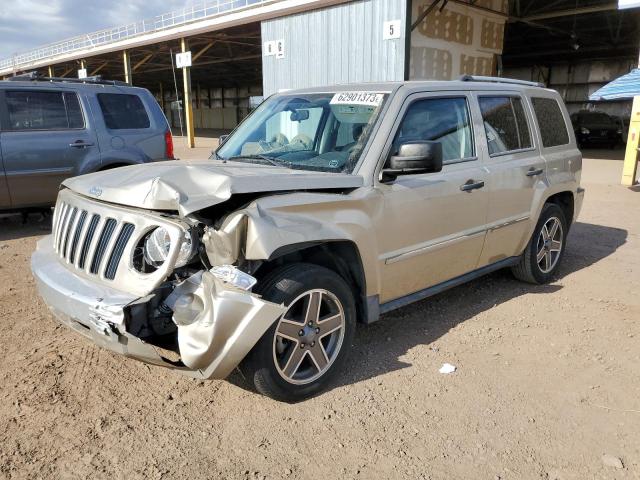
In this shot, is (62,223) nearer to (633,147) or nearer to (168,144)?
(168,144)

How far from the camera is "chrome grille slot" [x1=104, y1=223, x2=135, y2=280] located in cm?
278

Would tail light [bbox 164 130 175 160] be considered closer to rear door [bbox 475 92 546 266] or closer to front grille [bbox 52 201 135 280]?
front grille [bbox 52 201 135 280]

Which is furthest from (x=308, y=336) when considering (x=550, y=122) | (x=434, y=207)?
(x=550, y=122)

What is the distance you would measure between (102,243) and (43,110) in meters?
5.04

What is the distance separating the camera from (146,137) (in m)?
7.57

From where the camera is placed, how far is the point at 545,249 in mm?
5156

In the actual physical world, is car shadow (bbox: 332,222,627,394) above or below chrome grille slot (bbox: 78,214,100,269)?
below

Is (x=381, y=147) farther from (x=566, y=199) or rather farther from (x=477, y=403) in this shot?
(x=566, y=199)

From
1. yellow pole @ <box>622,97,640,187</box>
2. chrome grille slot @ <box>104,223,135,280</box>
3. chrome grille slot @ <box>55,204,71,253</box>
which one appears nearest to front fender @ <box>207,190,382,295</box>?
chrome grille slot @ <box>104,223,135,280</box>

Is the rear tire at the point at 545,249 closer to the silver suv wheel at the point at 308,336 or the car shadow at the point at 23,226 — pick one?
the silver suv wheel at the point at 308,336

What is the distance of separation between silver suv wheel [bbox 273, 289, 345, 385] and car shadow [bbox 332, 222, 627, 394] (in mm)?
256

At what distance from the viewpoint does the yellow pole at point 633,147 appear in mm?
11914

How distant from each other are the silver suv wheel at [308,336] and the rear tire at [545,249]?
263 cm

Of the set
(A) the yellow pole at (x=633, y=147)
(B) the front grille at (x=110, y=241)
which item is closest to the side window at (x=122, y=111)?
(B) the front grille at (x=110, y=241)
